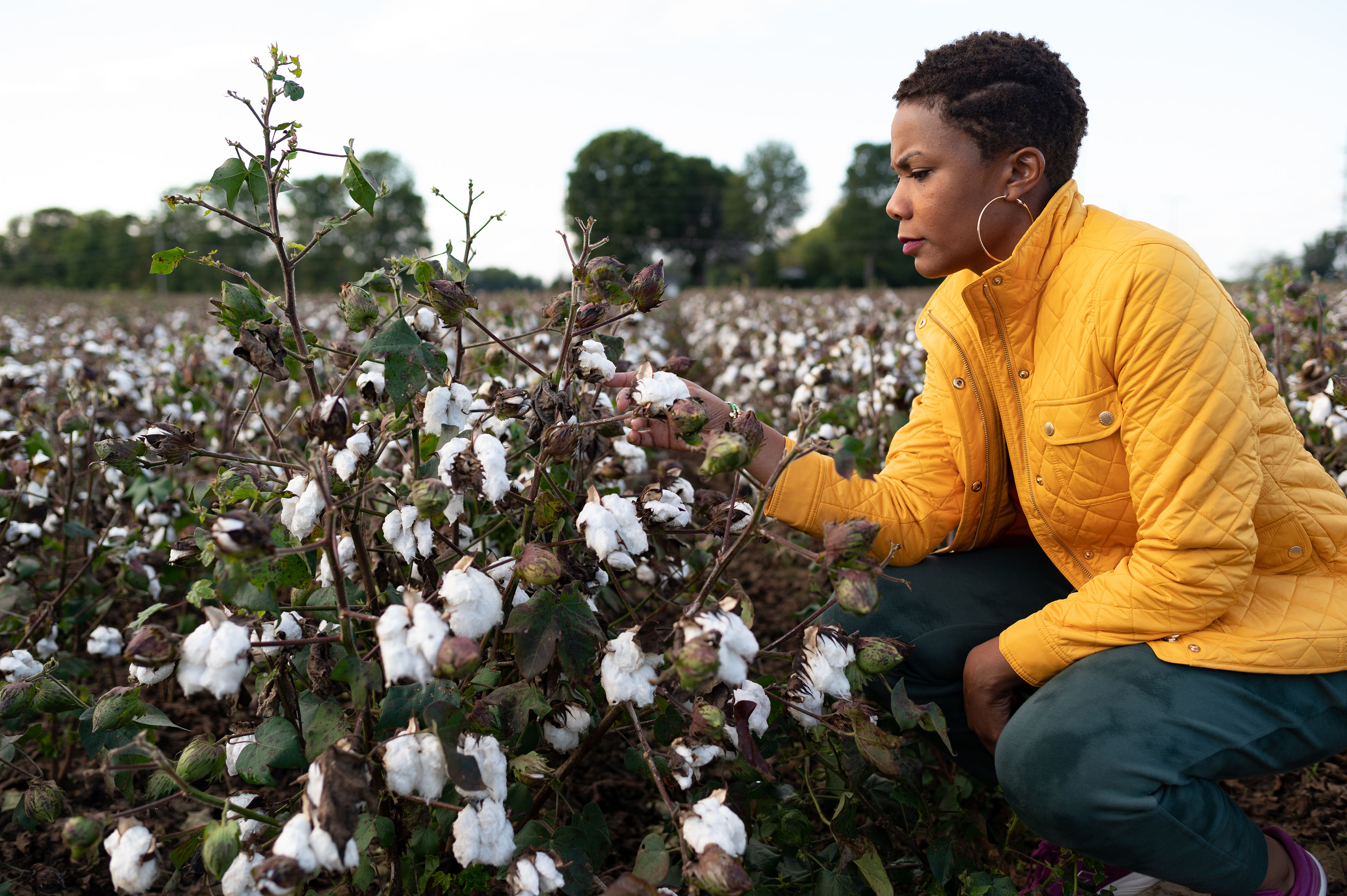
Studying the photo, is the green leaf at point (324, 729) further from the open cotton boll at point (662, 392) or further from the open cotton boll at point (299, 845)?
the open cotton boll at point (662, 392)

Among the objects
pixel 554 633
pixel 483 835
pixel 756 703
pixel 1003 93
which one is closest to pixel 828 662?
pixel 756 703

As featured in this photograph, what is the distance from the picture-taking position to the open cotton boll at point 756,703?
119cm

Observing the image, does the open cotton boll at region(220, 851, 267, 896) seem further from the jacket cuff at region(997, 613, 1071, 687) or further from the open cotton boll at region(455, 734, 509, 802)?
the jacket cuff at region(997, 613, 1071, 687)

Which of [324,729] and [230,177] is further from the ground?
[230,177]

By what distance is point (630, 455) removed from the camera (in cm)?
188

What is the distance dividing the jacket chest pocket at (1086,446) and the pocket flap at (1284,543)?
225mm

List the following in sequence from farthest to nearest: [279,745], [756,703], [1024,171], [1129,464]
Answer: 1. [1024,171]
2. [1129,464]
3. [756,703]
4. [279,745]

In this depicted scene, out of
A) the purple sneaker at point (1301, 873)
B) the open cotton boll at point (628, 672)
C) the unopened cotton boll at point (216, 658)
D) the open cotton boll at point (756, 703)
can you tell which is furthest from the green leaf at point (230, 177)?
the purple sneaker at point (1301, 873)

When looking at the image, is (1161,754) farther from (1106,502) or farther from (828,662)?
(828,662)

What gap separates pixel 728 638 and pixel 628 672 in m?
0.20

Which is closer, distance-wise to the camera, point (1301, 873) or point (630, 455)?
point (1301, 873)

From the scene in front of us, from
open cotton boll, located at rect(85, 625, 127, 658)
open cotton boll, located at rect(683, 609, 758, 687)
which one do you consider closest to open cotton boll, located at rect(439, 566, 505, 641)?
open cotton boll, located at rect(683, 609, 758, 687)

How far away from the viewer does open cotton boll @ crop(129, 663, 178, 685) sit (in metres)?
1.13

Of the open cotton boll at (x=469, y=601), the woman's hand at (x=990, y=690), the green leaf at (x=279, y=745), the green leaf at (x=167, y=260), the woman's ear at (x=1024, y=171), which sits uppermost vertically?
the woman's ear at (x=1024, y=171)
